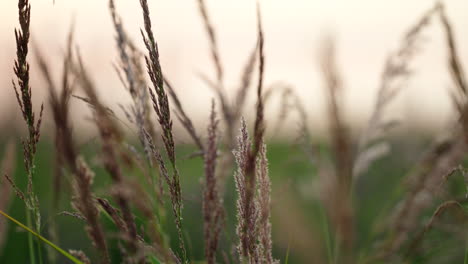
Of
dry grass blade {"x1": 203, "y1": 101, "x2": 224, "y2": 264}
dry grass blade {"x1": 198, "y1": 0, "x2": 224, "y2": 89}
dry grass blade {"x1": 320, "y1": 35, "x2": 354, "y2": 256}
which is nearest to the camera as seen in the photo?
dry grass blade {"x1": 320, "y1": 35, "x2": 354, "y2": 256}

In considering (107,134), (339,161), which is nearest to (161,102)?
(107,134)

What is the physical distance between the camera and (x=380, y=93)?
1981mm

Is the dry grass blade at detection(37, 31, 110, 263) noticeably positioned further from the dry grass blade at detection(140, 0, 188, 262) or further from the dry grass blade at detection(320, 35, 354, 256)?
the dry grass blade at detection(320, 35, 354, 256)

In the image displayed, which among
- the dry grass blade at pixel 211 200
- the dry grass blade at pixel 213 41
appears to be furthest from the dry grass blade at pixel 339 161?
the dry grass blade at pixel 213 41

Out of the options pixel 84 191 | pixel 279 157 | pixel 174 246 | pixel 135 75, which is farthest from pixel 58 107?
pixel 279 157

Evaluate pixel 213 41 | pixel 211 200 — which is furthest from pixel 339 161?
pixel 213 41

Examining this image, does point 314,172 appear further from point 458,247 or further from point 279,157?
point 279,157

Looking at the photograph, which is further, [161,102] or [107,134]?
[161,102]

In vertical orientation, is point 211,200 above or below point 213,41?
below

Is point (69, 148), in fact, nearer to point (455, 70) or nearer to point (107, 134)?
point (107, 134)

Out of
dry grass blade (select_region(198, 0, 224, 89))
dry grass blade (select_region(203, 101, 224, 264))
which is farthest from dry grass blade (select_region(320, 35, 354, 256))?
dry grass blade (select_region(198, 0, 224, 89))

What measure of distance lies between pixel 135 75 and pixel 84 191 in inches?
13.0

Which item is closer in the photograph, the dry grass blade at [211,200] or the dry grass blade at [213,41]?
the dry grass blade at [211,200]

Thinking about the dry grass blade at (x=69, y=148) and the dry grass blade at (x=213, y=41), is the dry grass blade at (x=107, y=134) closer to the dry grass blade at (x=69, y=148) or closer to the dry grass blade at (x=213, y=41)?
the dry grass blade at (x=69, y=148)
